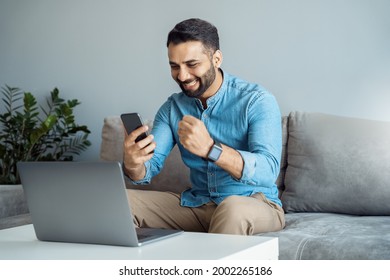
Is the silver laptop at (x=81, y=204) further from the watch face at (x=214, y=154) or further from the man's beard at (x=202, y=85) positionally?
the man's beard at (x=202, y=85)

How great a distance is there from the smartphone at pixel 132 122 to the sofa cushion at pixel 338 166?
1029mm

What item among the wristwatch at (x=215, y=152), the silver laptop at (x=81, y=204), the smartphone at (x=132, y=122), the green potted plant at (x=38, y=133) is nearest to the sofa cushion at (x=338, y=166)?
the wristwatch at (x=215, y=152)

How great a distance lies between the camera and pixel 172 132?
2486 millimetres

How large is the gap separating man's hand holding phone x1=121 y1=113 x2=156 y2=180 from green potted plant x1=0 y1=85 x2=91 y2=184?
67.2 inches

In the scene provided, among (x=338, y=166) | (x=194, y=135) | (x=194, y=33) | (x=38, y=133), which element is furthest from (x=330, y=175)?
(x=38, y=133)

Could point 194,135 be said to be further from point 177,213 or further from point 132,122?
point 177,213

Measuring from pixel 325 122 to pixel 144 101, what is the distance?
47.7 inches

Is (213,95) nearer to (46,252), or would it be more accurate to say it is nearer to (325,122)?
(325,122)

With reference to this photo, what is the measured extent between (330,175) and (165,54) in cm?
131

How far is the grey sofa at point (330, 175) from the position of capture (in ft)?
8.09

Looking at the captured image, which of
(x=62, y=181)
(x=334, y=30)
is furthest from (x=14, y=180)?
(x=62, y=181)

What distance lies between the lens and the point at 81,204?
149cm

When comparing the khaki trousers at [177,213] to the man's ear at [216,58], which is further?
the man's ear at [216,58]
